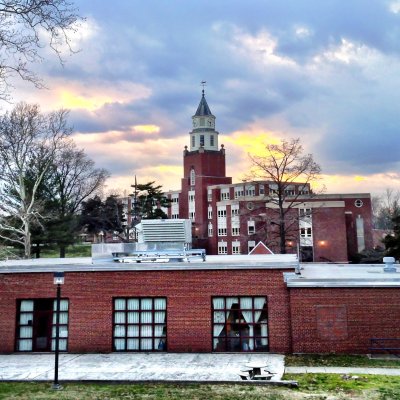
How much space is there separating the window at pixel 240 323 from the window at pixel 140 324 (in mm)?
2227

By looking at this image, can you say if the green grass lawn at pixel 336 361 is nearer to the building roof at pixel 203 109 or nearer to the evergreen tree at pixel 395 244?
the evergreen tree at pixel 395 244

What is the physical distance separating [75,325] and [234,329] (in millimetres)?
6667

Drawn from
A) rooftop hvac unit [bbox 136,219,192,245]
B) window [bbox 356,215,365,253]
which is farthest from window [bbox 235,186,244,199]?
rooftop hvac unit [bbox 136,219,192,245]

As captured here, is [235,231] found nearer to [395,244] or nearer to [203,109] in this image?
[203,109]

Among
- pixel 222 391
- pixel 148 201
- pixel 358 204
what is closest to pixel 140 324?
pixel 222 391

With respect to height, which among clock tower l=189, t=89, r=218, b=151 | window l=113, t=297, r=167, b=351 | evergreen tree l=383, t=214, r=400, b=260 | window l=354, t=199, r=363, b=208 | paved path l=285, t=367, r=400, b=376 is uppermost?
clock tower l=189, t=89, r=218, b=151

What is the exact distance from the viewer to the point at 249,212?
59000mm

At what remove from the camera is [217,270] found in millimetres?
18453

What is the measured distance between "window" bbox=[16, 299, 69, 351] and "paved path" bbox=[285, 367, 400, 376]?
9600 mm

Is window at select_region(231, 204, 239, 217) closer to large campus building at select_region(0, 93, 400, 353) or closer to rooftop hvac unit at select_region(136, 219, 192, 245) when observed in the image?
rooftop hvac unit at select_region(136, 219, 192, 245)

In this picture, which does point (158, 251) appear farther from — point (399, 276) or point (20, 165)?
point (20, 165)

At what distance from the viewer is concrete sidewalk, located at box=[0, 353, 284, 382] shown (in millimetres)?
14148

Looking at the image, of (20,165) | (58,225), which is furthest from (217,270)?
(58,225)

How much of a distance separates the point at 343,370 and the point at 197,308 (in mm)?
6204
